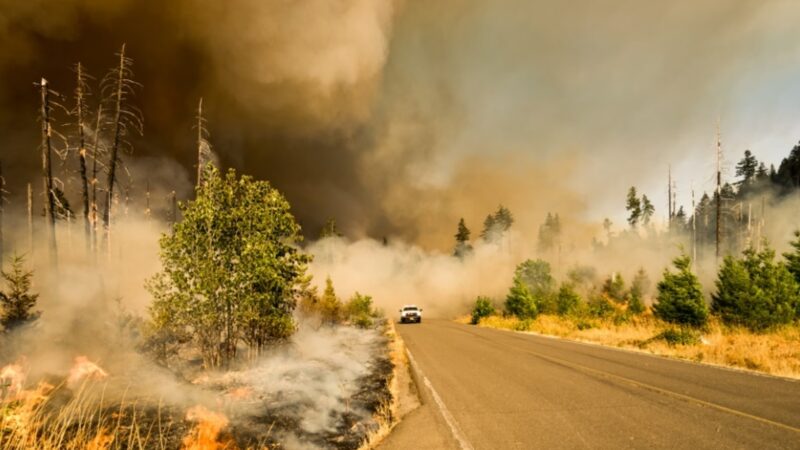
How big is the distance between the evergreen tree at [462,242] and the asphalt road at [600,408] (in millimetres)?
90480

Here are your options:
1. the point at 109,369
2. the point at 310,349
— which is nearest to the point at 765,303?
the point at 310,349

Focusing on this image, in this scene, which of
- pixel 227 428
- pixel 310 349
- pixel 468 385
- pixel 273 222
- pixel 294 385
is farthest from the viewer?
pixel 310 349

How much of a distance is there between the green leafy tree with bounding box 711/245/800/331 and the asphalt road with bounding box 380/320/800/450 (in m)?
11.4

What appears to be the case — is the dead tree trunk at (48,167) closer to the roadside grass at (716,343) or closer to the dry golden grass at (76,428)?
the dry golden grass at (76,428)

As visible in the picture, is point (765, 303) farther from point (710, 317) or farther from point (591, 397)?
point (591, 397)

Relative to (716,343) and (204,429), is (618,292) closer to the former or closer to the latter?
(716,343)

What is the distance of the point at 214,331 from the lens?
1295cm

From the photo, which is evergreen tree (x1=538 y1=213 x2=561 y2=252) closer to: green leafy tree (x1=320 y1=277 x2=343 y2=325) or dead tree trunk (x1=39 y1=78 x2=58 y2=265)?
green leafy tree (x1=320 y1=277 x2=343 y2=325)

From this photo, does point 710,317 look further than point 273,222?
Yes

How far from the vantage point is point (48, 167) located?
19.2 m

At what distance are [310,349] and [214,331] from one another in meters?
6.48

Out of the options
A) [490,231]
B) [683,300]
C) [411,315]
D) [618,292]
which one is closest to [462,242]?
[490,231]

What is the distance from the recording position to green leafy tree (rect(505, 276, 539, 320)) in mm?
38500

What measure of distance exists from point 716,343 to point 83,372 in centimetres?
2224
